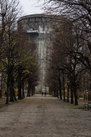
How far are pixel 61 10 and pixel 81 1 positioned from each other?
157 cm

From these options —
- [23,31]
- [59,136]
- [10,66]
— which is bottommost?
[59,136]

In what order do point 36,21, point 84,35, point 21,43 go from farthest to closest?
point 21,43 → point 36,21 → point 84,35

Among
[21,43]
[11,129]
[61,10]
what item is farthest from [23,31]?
[11,129]

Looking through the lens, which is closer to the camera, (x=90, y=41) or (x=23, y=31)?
(x=90, y=41)

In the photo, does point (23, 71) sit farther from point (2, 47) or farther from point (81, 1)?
point (81, 1)

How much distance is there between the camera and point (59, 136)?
17469 mm

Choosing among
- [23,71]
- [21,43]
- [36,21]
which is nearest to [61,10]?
[36,21]

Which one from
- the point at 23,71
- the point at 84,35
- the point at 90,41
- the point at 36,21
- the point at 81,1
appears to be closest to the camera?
the point at 81,1

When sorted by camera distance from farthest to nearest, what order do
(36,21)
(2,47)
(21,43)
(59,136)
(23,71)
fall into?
(23,71) → (21,43) → (36,21) → (2,47) → (59,136)

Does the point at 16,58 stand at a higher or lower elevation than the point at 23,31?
lower

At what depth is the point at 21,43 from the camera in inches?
2376

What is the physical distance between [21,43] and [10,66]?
187 inches

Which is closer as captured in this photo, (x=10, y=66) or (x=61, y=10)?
(x=61, y=10)

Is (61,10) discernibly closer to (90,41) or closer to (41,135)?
Result: (90,41)
